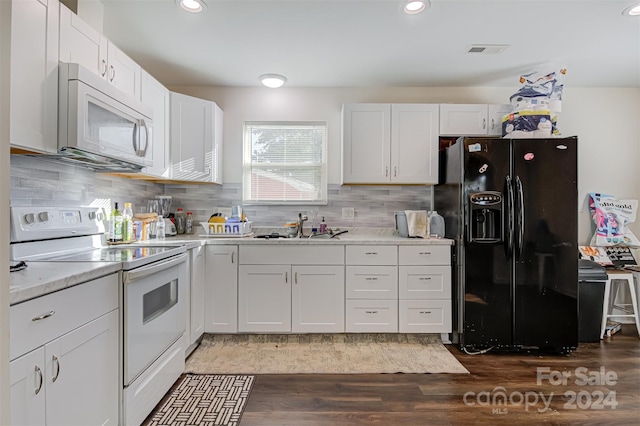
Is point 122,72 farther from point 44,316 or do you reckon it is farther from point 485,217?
point 485,217

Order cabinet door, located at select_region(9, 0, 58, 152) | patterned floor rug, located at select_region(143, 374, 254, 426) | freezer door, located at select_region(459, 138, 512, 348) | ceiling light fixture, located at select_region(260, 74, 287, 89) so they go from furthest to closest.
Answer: ceiling light fixture, located at select_region(260, 74, 287, 89) < freezer door, located at select_region(459, 138, 512, 348) < patterned floor rug, located at select_region(143, 374, 254, 426) < cabinet door, located at select_region(9, 0, 58, 152)

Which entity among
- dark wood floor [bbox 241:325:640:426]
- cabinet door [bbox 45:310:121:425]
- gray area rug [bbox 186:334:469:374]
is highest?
cabinet door [bbox 45:310:121:425]

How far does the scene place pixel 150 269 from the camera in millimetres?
1841

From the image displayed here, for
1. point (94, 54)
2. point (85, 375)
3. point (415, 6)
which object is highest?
point (415, 6)

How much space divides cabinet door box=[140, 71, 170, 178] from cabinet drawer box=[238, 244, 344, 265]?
3.26 ft

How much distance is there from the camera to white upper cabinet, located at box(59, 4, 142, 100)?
68.2 inches

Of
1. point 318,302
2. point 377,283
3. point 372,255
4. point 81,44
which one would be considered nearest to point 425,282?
point 377,283

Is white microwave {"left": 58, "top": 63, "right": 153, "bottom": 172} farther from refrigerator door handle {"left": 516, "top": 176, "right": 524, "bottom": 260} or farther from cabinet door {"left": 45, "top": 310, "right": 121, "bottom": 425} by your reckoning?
refrigerator door handle {"left": 516, "top": 176, "right": 524, "bottom": 260}

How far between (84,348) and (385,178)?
8.71 feet

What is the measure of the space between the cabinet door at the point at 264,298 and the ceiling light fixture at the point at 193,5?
1943 millimetres

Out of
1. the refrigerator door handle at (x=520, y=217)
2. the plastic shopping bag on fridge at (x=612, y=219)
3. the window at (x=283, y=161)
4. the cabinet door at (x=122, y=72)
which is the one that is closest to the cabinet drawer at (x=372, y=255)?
the window at (x=283, y=161)

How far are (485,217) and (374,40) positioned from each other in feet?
5.44

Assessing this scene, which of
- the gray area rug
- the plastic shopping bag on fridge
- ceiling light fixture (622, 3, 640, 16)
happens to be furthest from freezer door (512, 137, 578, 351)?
the plastic shopping bag on fridge

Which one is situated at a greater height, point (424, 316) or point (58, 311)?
point (58, 311)
